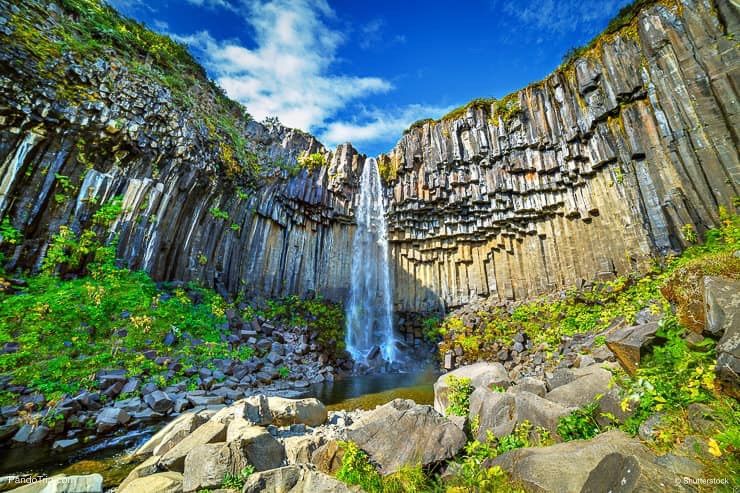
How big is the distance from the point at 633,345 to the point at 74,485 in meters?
7.15

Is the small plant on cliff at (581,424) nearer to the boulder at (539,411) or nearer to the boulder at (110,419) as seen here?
the boulder at (539,411)

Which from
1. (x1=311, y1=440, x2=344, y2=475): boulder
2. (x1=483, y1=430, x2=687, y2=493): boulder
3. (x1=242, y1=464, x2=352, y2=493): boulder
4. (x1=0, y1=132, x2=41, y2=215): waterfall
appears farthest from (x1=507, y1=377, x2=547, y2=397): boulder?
(x1=0, y1=132, x2=41, y2=215): waterfall

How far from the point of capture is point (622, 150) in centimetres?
1478

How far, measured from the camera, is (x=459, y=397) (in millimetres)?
6617

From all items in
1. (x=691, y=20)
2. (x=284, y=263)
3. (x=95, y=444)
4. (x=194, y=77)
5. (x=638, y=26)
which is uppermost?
(x=194, y=77)

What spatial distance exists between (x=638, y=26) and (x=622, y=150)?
575cm

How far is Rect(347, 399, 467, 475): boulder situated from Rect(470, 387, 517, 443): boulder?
2.18 ft

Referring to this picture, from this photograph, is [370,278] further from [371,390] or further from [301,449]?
[301,449]

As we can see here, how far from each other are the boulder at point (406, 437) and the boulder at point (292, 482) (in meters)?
0.89

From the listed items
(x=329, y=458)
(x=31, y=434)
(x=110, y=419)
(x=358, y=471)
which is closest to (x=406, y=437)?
(x=358, y=471)

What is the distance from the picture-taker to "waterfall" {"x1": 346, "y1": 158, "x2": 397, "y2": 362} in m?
21.6

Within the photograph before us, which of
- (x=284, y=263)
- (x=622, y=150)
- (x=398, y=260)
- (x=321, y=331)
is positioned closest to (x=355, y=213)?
(x=398, y=260)

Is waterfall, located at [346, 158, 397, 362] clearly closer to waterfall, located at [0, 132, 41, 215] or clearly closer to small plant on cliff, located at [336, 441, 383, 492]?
small plant on cliff, located at [336, 441, 383, 492]

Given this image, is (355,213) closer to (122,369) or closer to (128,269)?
(128,269)
